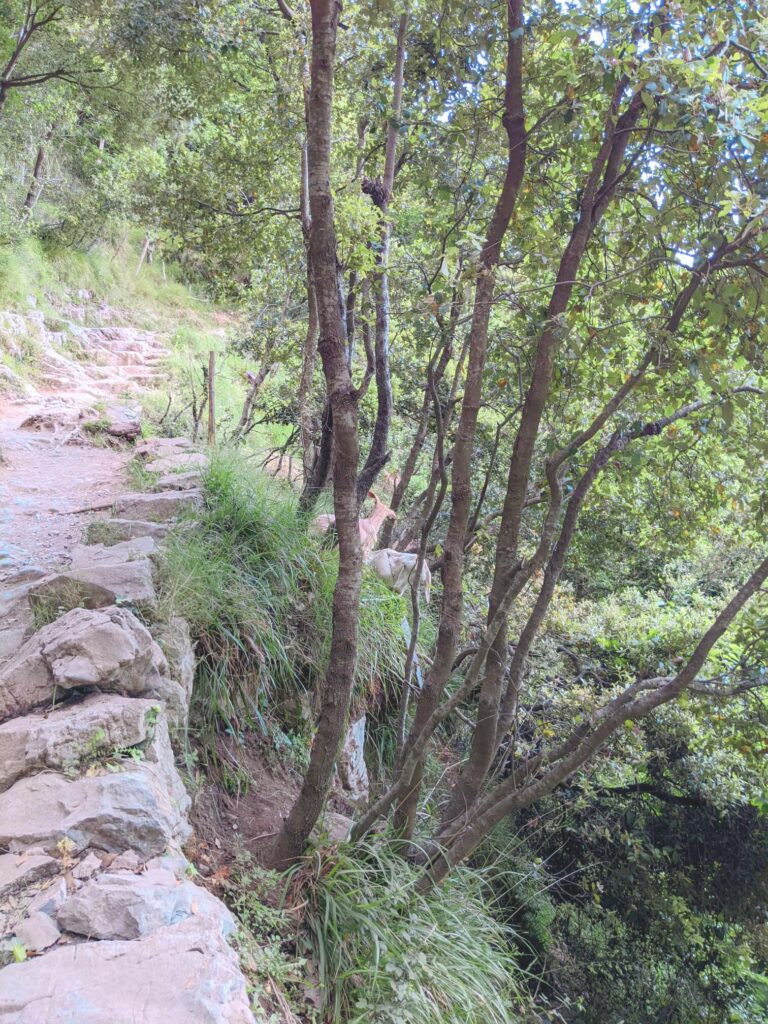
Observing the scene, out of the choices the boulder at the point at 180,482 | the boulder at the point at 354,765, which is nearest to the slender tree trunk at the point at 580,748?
the boulder at the point at 354,765

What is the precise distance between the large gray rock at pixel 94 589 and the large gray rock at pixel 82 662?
28 centimetres

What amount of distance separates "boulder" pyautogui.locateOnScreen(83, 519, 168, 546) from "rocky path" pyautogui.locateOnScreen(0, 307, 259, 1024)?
10 millimetres

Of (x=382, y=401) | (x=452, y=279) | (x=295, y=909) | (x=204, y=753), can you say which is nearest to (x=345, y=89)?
(x=382, y=401)

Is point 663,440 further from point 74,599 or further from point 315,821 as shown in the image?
point 74,599

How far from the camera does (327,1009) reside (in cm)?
253

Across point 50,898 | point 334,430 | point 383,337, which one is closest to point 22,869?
point 50,898

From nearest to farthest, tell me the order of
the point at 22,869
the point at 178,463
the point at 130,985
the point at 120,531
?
the point at 130,985
the point at 22,869
the point at 120,531
the point at 178,463

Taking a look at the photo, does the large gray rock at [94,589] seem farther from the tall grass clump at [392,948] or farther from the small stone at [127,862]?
the tall grass clump at [392,948]

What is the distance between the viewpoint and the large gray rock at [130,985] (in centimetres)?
163

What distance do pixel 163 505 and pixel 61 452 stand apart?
4.45m

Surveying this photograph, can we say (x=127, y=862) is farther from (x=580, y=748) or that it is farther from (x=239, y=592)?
(x=239, y=592)

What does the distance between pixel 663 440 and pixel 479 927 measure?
8.57 feet

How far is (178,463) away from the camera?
6406mm

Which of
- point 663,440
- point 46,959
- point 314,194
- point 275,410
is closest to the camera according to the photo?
point 46,959
